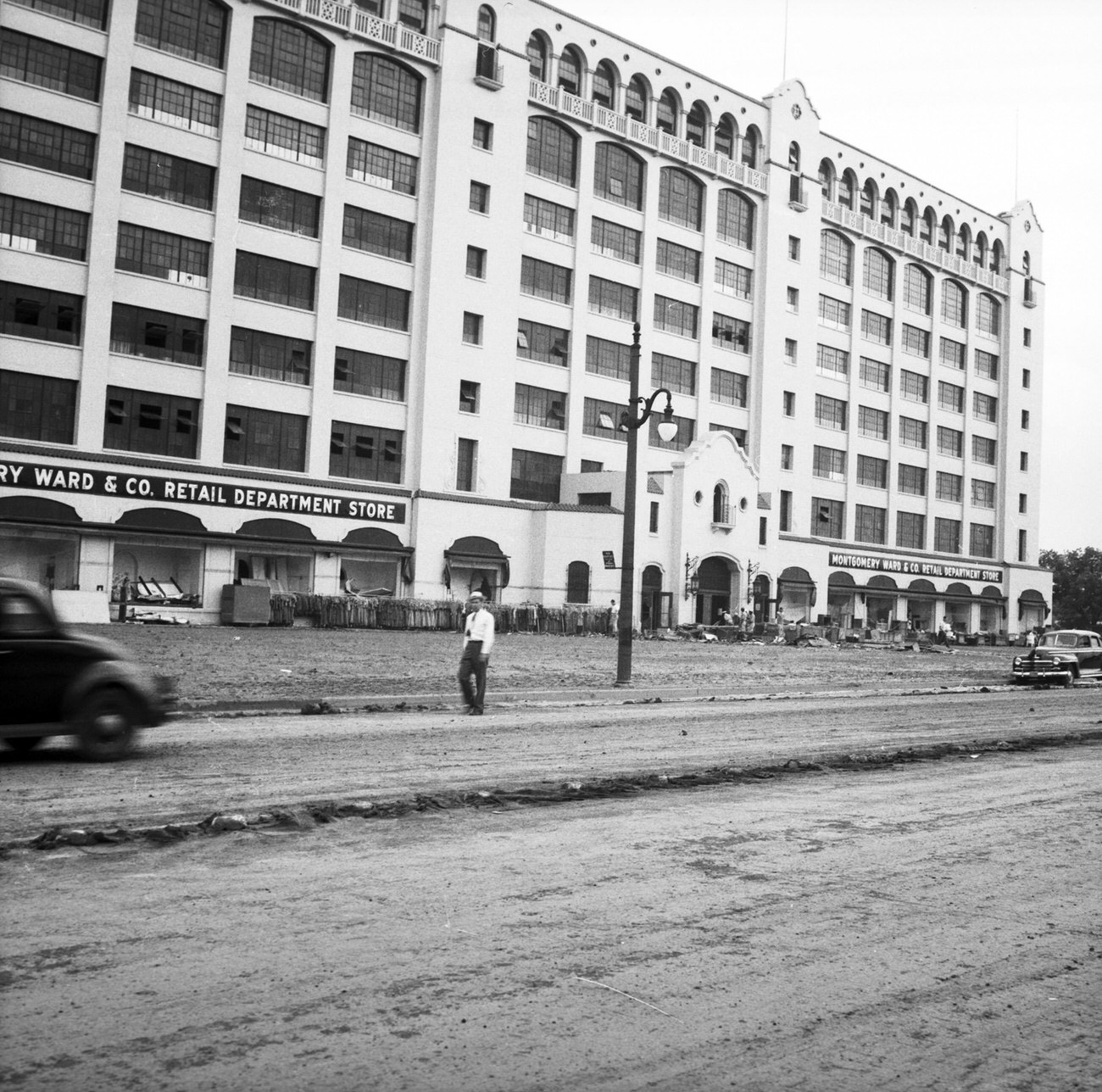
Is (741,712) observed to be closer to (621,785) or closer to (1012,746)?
(1012,746)

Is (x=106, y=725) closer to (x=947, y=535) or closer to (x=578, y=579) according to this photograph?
(x=578, y=579)

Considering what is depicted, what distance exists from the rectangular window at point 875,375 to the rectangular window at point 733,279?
442 inches

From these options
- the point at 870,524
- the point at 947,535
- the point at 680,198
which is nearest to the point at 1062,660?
the point at 680,198

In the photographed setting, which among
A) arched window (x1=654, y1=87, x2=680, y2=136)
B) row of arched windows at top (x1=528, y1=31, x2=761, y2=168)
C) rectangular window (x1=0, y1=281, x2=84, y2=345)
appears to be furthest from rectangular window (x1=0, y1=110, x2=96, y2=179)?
arched window (x1=654, y1=87, x2=680, y2=136)

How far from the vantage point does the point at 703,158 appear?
205 ft

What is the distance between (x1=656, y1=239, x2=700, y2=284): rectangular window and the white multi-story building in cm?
30

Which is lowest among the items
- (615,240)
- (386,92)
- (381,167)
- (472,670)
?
(472,670)

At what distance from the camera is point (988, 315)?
82.9 m

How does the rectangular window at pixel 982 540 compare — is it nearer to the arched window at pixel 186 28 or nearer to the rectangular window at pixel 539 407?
the rectangular window at pixel 539 407

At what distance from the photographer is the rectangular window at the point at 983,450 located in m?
81.4

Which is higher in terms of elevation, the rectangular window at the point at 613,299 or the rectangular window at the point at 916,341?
the rectangular window at the point at 916,341

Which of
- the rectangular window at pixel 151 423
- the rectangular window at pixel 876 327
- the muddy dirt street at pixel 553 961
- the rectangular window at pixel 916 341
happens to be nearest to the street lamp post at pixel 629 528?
the muddy dirt street at pixel 553 961

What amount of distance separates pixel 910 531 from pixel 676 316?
982 inches

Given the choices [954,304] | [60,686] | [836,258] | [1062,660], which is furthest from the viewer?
[954,304]
